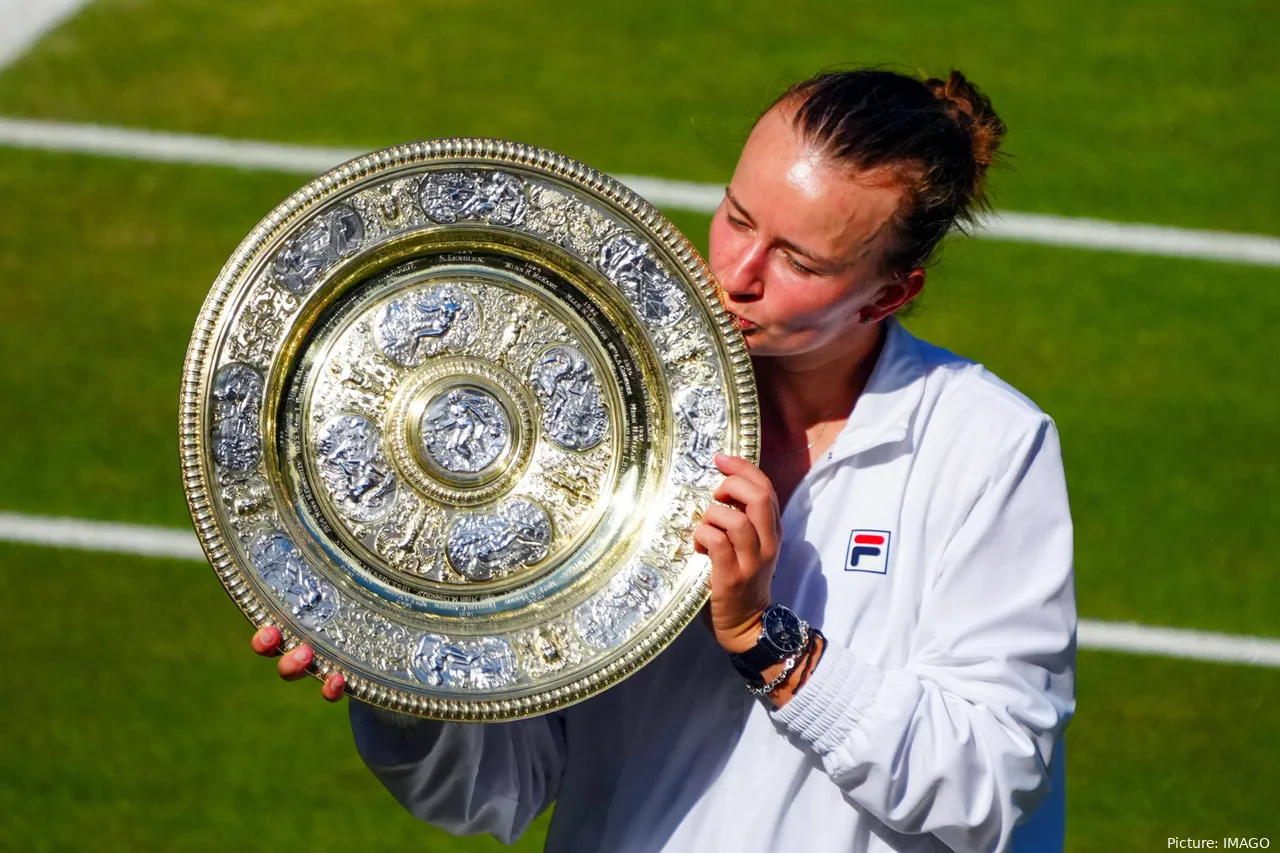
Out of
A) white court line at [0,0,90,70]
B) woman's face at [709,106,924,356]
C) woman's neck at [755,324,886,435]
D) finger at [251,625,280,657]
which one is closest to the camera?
finger at [251,625,280,657]

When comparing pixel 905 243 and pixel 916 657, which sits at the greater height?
pixel 905 243

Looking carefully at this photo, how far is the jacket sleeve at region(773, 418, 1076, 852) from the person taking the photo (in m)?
2.47

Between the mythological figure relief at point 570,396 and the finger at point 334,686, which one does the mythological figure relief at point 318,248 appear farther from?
the finger at point 334,686

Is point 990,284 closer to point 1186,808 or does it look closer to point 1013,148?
point 1013,148

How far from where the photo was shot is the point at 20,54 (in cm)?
697

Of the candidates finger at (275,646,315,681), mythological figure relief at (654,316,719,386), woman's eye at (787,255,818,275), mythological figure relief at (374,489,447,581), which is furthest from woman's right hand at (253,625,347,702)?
woman's eye at (787,255,818,275)

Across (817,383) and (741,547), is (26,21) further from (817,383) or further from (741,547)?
(741,547)

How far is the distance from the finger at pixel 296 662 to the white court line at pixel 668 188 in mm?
4299

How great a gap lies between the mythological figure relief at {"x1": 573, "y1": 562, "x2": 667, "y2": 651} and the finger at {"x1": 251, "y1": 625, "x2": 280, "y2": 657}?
0.49 metres

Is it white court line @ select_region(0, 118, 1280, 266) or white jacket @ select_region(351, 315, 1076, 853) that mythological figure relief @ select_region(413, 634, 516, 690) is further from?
white court line @ select_region(0, 118, 1280, 266)

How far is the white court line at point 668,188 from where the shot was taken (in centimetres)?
658

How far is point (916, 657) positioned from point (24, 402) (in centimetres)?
428

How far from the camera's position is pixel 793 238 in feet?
8.44

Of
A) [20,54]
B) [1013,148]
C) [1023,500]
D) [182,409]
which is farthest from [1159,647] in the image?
[20,54]
